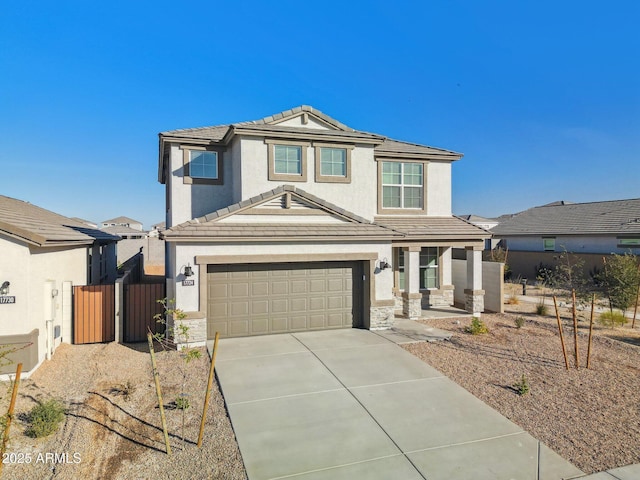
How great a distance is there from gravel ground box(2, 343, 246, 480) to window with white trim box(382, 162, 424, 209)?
31.6 feet

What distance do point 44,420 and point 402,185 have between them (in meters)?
13.4

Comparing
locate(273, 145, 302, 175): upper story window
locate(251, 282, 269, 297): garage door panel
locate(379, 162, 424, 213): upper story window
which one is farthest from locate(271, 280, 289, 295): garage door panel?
locate(379, 162, 424, 213): upper story window

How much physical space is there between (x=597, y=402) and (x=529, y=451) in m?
2.73

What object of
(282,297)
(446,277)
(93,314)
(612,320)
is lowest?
(612,320)

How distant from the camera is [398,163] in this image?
1556cm

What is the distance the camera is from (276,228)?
11.8m

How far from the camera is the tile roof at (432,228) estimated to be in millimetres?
14336

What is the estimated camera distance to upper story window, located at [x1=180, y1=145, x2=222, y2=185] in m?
13.9

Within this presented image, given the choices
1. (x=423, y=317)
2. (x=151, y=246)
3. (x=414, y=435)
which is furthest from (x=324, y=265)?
→ (x=151, y=246)

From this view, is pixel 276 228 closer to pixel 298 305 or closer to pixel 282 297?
pixel 282 297

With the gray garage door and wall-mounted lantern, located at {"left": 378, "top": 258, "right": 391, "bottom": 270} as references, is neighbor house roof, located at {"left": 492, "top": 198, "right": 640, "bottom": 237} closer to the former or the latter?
wall-mounted lantern, located at {"left": 378, "top": 258, "right": 391, "bottom": 270}

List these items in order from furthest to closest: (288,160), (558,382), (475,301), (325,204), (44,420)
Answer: (475,301) < (288,160) < (325,204) < (558,382) < (44,420)

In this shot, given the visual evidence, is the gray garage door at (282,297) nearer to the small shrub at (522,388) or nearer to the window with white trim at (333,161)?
the window with white trim at (333,161)

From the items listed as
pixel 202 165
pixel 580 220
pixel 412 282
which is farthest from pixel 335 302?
pixel 580 220
